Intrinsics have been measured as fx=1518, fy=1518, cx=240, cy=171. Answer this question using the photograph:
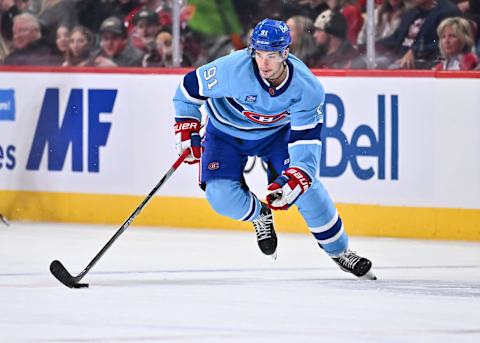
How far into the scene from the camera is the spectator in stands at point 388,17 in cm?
869

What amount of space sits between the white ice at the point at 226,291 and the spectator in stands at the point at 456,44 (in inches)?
39.5

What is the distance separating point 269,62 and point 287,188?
55cm

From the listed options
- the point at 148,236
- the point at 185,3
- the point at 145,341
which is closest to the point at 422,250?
the point at 148,236

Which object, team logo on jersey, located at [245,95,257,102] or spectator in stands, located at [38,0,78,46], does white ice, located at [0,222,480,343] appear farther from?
spectator in stands, located at [38,0,78,46]

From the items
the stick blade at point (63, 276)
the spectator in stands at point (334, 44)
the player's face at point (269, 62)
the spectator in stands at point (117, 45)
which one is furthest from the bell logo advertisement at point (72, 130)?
the player's face at point (269, 62)

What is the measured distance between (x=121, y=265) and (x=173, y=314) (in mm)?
1718

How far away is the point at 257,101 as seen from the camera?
685 centimetres

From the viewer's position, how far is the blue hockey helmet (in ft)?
21.4

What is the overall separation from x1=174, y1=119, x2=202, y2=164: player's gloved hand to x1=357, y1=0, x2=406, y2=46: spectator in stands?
2.07m

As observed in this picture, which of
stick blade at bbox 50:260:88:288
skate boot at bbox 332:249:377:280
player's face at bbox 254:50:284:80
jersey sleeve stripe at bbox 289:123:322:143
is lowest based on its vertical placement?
skate boot at bbox 332:249:377:280

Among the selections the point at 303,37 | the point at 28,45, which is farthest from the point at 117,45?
the point at 303,37

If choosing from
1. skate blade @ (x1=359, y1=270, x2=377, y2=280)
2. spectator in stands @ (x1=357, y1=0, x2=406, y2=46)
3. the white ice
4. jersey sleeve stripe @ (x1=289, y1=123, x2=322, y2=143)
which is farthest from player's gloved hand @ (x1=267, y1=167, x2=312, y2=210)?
spectator in stands @ (x1=357, y1=0, x2=406, y2=46)

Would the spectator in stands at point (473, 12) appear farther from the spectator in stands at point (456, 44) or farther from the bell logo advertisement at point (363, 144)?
the bell logo advertisement at point (363, 144)

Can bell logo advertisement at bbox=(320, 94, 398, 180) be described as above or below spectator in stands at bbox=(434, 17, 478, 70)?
below
